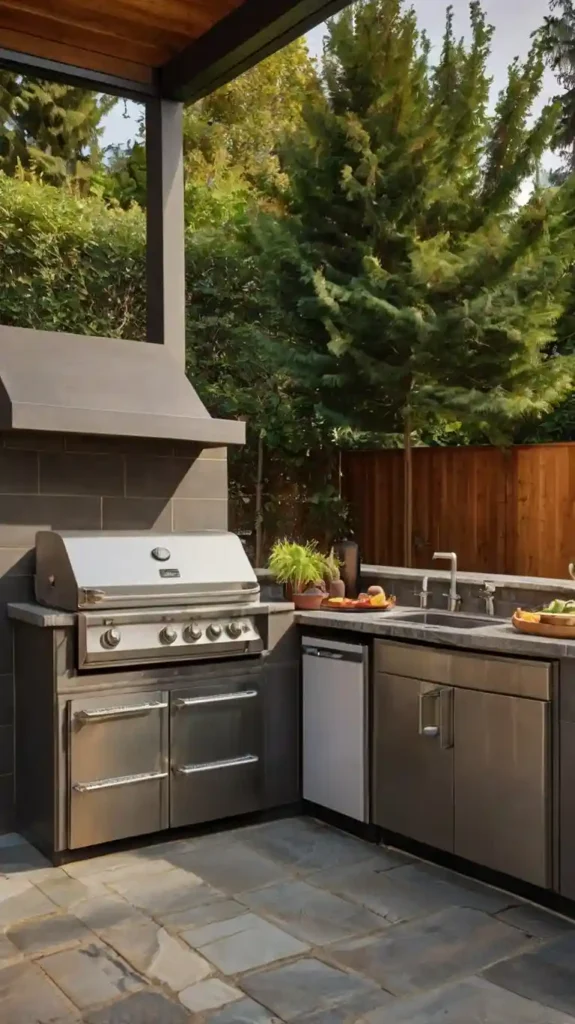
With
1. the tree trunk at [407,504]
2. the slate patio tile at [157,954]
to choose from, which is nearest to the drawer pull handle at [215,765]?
the slate patio tile at [157,954]

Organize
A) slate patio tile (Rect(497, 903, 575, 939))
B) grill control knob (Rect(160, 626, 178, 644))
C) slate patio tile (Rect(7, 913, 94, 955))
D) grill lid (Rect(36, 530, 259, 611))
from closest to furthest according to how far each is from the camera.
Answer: slate patio tile (Rect(7, 913, 94, 955)) < slate patio tile (Rect(497, 903, 575, 939)) < grill lid (Rect(36, 530, 259, 611)) < grill control knob (Rect(160, 626, 178, 644))

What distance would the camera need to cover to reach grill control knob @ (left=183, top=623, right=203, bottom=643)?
Answer: 3613mm

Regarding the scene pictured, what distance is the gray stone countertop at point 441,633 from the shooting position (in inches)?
116

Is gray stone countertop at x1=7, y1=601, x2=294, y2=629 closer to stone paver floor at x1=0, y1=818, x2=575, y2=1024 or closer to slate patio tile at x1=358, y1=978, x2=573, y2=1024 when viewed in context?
stone paver floor at x1=0, y1=818, x2=575, y2=1024

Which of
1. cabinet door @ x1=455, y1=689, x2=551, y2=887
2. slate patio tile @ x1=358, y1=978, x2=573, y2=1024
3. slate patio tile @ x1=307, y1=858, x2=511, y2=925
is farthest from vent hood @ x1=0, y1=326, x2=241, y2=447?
slate patio tile @ x1=358, y1=978, x2=573, y2=1024

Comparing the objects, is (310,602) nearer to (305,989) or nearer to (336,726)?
(336,726)

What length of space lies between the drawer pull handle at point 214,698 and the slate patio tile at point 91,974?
1.05 meters

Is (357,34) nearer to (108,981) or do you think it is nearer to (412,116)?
(412,116)

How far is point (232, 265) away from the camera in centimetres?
753

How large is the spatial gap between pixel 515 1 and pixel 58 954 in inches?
349

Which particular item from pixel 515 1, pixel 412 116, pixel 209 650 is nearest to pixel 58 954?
pixel 209 650

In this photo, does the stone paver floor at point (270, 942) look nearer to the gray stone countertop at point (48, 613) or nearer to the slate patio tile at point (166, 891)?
the slate patio tile at point (166, 891)

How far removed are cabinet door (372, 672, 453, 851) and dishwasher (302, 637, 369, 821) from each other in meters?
0.08

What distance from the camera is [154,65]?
4270 millimetres
